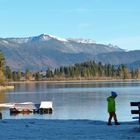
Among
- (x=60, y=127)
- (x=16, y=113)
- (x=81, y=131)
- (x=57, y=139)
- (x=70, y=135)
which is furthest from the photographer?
(x=16, y=113)

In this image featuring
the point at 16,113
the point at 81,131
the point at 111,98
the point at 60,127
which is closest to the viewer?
the point at 81,131

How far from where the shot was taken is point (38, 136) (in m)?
27.5

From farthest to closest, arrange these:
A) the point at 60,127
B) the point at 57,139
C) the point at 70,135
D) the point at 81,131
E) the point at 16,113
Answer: the point at 16,113 → the point at 60,127 → the point at 81,131 → the point at 70,135 → the point at 57,139

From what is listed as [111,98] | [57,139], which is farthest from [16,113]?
[57,139]

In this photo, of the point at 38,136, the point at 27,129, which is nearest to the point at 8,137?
the point at 38,136

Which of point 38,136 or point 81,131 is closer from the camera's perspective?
point 38,136

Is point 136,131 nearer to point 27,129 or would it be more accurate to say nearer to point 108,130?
point 108,130

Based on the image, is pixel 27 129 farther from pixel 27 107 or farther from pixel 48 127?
pixel 27 107

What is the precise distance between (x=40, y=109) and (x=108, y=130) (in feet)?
175

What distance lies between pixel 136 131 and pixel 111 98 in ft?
26.0

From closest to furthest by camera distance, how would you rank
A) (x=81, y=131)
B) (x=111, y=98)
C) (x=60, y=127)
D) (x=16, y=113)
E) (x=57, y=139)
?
(x=57, y=139)
(x=81, y=131)
(x=60, y=127)
(x=111, y=98)
(x=16, y=113)

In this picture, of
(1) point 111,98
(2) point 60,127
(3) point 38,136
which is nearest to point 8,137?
(3) point 38,136

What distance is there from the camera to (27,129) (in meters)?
31.1

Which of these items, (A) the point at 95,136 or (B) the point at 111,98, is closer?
(A) the point at 95,136
